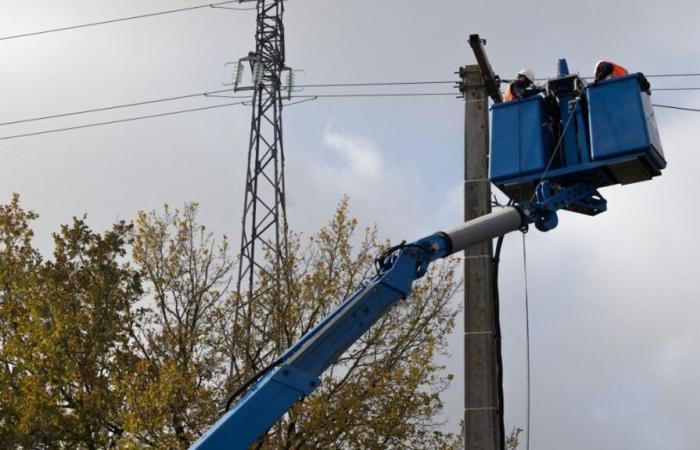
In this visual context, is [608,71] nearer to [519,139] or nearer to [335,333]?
[519,139]

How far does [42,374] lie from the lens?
1825cm

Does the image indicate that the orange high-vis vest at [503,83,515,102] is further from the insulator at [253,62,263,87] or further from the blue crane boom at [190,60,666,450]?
the insulator at [253,62,263,87]

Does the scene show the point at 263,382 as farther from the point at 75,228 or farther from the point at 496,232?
the point at 75,228

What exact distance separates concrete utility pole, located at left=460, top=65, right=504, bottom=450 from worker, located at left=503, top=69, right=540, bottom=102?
2.89ft

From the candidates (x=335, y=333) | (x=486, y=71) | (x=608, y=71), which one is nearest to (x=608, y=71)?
(x=608, y=71)

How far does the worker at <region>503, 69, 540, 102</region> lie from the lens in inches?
383

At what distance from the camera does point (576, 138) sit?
9289mm

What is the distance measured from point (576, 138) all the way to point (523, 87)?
2.85 ft

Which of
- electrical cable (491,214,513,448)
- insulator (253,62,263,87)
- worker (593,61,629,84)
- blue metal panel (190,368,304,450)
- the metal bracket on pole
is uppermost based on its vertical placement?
insulator (253,62,263,87)

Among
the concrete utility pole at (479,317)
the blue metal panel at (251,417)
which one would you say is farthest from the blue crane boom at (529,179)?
the concrete utility pole at (479,317)

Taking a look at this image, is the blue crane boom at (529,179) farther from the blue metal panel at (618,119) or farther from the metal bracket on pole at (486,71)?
the metal bracket on pole at (486,71)

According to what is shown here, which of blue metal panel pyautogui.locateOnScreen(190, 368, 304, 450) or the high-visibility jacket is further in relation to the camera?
the high-visibility jacket

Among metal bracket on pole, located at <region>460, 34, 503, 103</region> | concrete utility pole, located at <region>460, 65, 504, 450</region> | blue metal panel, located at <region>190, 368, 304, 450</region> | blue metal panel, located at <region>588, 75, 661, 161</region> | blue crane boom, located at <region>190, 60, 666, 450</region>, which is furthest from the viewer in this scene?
metal bracket on pole, located at <region>460, 34, 503, 103</region>

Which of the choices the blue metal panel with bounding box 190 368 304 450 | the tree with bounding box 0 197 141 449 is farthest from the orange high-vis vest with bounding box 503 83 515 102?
the tree with bounding box 0 197 141 449
